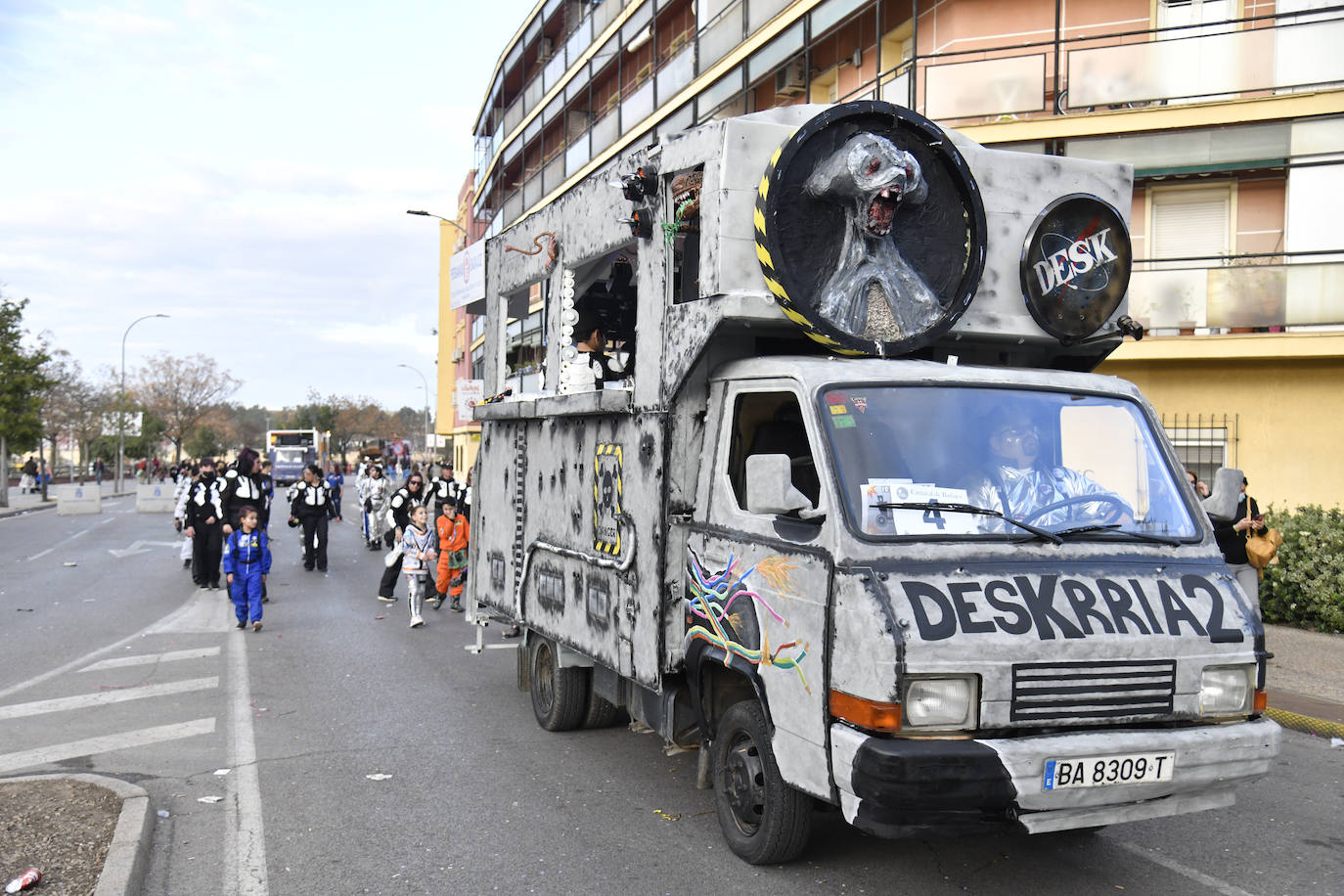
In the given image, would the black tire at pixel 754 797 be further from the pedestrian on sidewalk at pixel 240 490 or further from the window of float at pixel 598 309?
the pedestrian on sidewalk at pixel 240 490

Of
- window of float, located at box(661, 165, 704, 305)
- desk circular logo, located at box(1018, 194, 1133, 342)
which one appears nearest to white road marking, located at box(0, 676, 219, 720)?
window of float, located at box(661, 165, 704, 305)

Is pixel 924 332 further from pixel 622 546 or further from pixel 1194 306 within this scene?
pixel 1194 306

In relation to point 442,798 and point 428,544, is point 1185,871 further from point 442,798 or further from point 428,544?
point 428,544

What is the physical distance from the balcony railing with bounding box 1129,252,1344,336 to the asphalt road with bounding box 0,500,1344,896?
9.28 metres

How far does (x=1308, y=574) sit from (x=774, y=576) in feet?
32.1

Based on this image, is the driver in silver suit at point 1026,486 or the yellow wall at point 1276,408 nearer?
the driver in silver suit at point 1026,486

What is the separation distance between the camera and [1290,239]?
15.4 m

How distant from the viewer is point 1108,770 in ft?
13.0

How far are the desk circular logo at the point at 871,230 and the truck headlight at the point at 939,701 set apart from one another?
169cm

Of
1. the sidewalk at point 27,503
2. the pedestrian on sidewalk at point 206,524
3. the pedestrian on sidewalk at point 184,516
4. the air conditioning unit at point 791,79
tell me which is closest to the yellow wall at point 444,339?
the sidewalk at point 27,503

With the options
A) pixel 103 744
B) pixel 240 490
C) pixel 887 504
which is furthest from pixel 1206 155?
pixel 103 744

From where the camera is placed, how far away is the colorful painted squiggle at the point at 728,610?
4.49 m

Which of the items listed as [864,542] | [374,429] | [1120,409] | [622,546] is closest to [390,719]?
[622,546]

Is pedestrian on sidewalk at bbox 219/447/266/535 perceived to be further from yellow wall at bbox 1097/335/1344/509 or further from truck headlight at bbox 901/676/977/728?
truck headlight at bbox 901/676/977/728
